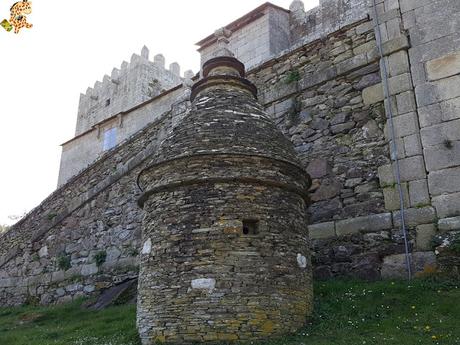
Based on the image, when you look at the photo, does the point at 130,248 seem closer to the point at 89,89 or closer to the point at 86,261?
the point at 86,261

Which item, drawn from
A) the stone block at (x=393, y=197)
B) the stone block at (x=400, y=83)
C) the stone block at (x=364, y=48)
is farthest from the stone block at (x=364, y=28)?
the stone block at (x=393, y=197)

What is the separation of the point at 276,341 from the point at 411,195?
388 cm

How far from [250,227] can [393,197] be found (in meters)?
3.22

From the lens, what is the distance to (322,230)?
9.27 m

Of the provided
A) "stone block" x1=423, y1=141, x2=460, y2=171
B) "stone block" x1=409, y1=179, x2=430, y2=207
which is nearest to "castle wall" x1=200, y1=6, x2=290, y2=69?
"stone block" x1=423, y1=141, x2=460, y2=171

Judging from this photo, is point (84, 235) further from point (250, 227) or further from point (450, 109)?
point (450, 109)

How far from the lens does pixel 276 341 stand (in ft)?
19.7

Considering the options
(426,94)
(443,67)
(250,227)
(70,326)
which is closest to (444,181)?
(426,94)

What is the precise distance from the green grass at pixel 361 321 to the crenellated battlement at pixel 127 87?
20008 mm

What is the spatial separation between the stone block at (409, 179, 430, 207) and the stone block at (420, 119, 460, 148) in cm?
68

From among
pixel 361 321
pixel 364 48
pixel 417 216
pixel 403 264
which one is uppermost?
pixel 364 48

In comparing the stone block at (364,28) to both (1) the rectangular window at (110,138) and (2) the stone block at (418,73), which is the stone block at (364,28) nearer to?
(2) the stone block at (418,73)

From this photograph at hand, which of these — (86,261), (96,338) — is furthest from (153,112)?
(96,338)

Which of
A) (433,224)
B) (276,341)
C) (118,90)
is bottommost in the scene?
(276,341)
